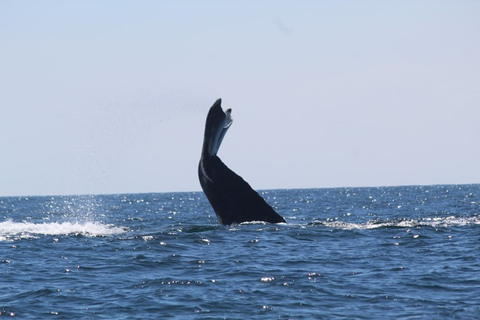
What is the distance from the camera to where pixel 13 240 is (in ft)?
83.4

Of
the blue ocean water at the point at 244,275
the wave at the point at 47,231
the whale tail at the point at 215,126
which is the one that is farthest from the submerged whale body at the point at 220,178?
the wave at the point at 47,231

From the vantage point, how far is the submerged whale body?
23344 millimetres

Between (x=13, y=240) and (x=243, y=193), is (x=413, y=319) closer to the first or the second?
(x=243, y=193)

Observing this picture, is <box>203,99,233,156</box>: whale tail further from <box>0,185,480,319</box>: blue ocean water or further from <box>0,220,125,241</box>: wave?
<box>0,220,125,241</box>: wave

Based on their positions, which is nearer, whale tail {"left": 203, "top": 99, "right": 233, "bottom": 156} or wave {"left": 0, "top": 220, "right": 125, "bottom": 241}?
whale tail {"left": 203, "top": 99, "right": 233, "bottom": 156}

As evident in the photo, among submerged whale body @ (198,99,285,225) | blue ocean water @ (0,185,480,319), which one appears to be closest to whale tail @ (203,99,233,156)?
submerged whale body @ (198,99,285,225)

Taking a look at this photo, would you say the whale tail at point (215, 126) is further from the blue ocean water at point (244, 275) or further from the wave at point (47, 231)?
the wave at point (47, 231)

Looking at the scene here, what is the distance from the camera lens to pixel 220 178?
23.9 meters

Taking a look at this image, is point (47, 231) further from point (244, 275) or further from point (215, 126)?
point (244, 275)

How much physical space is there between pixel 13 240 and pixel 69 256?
5.64 meters

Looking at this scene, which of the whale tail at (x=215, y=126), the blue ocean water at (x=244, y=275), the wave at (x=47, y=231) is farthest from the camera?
the wave at (x=47, y=231)

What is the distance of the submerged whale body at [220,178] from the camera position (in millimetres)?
23344

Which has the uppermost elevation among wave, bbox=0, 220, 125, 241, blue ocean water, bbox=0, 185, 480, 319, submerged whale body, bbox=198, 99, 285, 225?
submerged whale body, bbox=198, 99, 285, 225

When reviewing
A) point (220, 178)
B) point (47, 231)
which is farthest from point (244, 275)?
point (47, 231)
